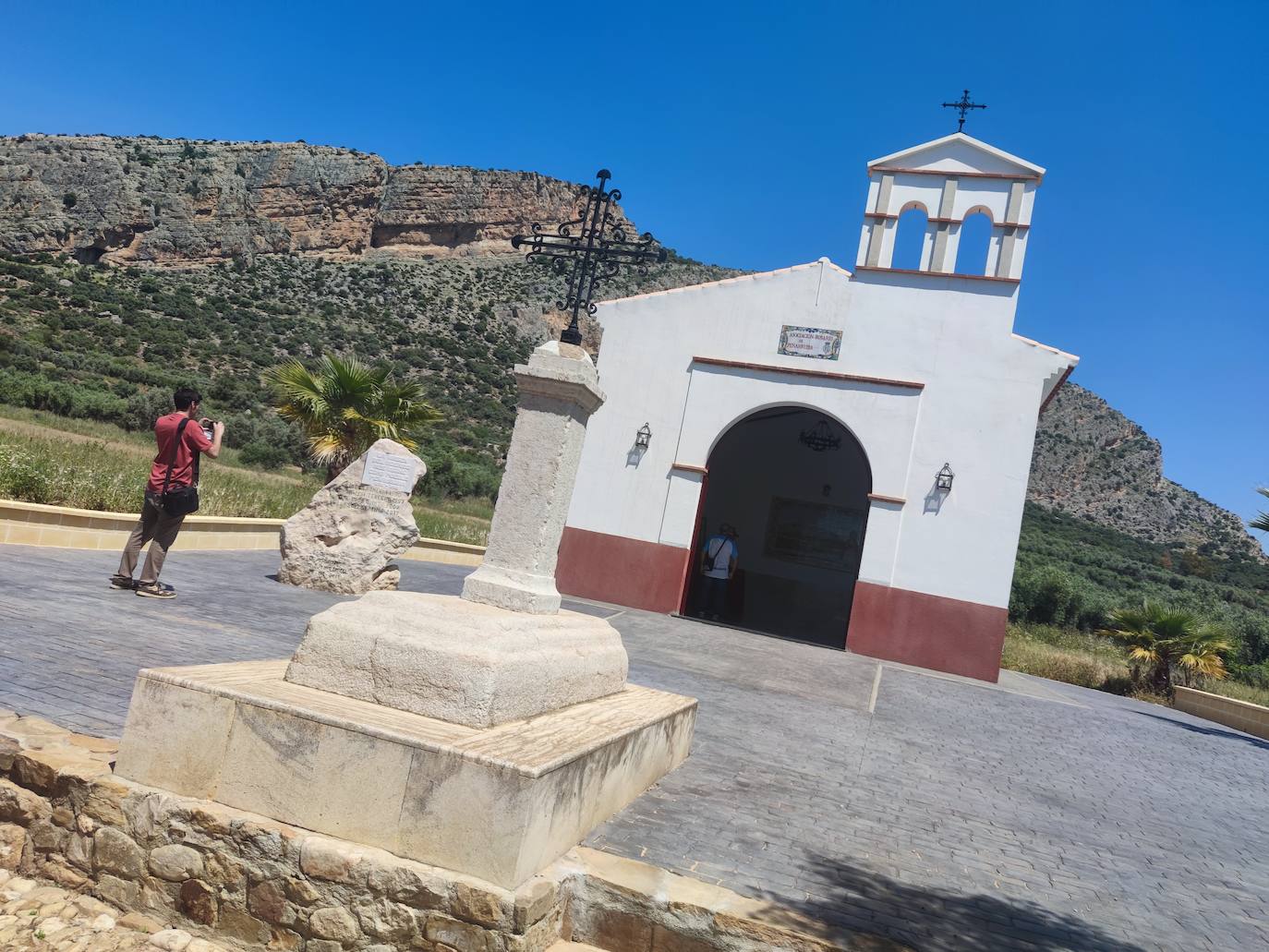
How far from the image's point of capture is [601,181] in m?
6.14

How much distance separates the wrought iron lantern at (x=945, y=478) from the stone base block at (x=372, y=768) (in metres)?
10.6

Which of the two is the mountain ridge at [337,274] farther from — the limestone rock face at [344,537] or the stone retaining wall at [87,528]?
the limestone rock face at [344,537]

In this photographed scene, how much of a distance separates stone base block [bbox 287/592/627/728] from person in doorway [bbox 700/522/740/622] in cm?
1054

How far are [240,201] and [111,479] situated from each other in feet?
202

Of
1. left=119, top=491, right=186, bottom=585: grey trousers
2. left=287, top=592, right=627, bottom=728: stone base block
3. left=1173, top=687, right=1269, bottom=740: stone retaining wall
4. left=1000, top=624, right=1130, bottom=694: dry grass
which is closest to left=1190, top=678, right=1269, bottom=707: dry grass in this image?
left=1173, top=687, right=1269, bottom=740: stone retaining wall

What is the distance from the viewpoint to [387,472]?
10367 millimetres

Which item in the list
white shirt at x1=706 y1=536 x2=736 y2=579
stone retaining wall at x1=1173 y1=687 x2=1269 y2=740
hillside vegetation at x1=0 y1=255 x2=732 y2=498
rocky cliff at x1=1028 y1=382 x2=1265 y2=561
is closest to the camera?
stone retaining wall at x1=1173 y1=687 x2=1269 y2=740

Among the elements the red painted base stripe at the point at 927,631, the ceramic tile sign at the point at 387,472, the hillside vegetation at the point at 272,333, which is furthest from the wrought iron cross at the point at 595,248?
the hillside vegetation at the point at 272,333

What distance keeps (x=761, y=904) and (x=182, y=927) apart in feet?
7.31

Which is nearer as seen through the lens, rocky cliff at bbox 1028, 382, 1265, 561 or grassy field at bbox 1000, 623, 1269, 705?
grassy field at bbox 1000, 623, 1269, 705

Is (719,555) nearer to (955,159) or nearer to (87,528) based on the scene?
(955,159)

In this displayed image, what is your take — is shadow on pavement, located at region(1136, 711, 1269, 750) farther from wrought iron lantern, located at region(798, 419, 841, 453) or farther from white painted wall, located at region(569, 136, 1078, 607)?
wrought iron lantern, located at region(798, 419, 841, 453)

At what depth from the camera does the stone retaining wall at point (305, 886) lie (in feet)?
10.3

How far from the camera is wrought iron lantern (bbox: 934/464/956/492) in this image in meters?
13.4
